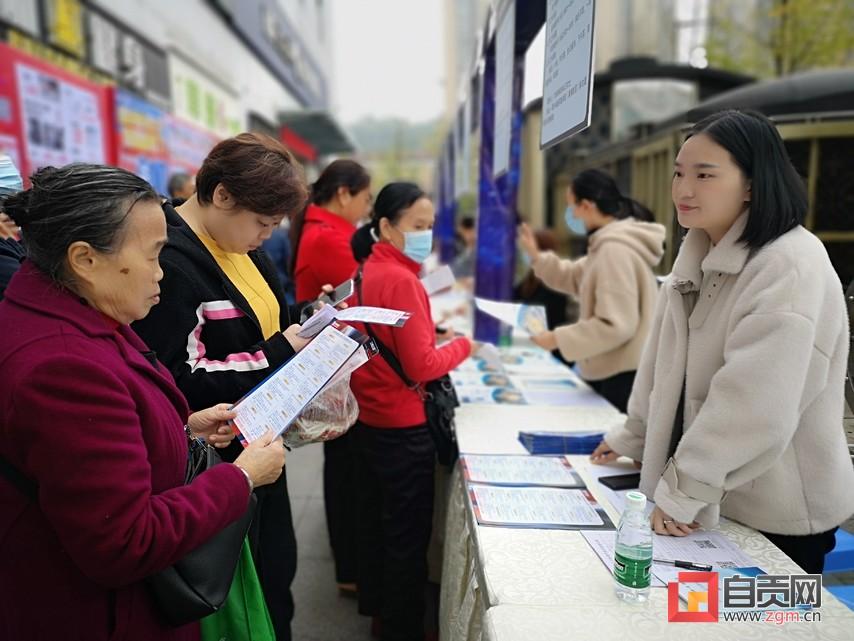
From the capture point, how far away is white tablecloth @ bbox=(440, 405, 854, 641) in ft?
3.55

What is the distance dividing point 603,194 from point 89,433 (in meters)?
2.42

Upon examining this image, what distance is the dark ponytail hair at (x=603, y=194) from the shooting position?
2.72 metres

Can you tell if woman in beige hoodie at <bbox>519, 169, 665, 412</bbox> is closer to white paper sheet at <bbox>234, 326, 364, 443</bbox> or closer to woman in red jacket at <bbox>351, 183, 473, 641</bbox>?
woman in red jacket at <bbox>351, 183, 473, 641</bbox>

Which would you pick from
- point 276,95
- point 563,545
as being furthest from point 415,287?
point 276,95

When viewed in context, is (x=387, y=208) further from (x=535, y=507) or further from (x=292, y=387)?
(x=535, y=507)

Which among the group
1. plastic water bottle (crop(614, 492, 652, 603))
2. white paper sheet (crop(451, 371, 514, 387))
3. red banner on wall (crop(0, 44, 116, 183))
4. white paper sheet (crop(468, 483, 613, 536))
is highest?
red banner on wall (crop(0, 44, 116, 183))

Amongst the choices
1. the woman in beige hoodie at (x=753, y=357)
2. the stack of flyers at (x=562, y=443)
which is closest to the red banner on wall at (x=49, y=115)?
the stack of flyers at (x=562, y=443)

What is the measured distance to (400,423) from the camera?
2.00 meters

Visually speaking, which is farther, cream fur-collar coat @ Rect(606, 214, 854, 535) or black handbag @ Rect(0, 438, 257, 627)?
cream fur-collar coat @ Rect(606, 214, 854, 535)

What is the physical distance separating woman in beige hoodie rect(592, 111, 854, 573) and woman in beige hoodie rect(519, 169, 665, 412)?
1.07m

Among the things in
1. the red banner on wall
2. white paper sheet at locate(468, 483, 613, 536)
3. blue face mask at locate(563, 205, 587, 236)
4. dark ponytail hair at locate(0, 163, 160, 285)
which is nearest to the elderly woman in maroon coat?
dark ponytail hair at locate(0, 163, 160, 285)

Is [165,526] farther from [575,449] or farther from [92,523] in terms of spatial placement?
[575,449]

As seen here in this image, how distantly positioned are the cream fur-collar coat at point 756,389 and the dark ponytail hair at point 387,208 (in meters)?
0.96

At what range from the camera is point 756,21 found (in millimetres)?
10586
